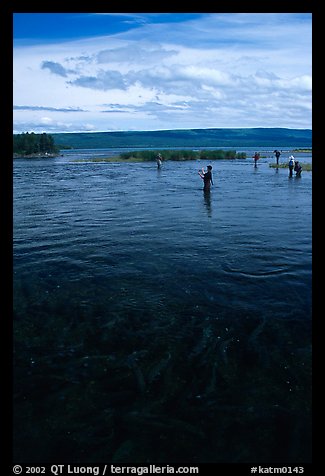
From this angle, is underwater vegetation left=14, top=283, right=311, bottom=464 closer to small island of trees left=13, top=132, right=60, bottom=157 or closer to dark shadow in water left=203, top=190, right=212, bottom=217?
dark shadow in water left=203, top=190, right=212, bottom=217

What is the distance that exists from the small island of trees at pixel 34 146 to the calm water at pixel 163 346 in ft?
393

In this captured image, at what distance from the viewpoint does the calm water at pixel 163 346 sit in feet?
28.5

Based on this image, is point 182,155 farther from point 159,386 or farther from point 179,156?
point 159,386

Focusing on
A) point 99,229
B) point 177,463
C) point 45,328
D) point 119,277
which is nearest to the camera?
point 177,463

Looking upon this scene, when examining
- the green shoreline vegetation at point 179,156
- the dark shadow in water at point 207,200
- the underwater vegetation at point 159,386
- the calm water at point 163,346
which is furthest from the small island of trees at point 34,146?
the underwater vegetation at point 159,386

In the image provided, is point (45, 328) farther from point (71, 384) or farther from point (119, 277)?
point (119, 277)

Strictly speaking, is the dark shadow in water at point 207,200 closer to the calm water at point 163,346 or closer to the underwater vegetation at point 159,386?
the calm water at point 163,346

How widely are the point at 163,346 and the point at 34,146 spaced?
137 meters

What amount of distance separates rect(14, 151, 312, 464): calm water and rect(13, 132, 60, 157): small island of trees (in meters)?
120

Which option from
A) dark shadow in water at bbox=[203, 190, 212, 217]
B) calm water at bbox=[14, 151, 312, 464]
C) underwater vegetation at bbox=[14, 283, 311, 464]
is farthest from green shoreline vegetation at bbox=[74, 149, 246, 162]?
underwater vegetation at bbox=[14, 283, 311, 464]
